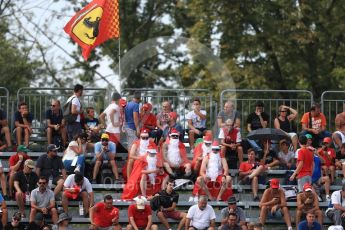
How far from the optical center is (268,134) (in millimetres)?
31547

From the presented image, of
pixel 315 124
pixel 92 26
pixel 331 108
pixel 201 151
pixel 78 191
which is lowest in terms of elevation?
pixel 78 191

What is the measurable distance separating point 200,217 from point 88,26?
228 inches

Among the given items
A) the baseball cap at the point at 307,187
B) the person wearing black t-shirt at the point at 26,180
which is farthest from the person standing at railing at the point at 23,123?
the baseball cap at the point at 307,187

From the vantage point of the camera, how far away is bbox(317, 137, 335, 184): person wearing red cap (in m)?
31.7

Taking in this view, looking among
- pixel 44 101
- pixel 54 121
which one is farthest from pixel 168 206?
pixel 44 101

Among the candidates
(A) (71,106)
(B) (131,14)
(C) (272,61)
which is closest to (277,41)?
(C) (272,61)

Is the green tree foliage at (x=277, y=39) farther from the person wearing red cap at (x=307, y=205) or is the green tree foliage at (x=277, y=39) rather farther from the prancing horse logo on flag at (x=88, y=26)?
the person wearing red cap at (x=307, y=205)

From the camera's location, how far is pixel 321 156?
31.9 metres

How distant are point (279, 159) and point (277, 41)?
13.3m

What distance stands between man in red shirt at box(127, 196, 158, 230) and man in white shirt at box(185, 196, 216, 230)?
2.29ft

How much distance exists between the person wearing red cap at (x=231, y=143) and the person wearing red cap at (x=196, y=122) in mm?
883

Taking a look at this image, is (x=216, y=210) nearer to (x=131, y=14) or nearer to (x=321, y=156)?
(x=321, y=156)

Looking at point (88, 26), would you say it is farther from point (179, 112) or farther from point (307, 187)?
point (307, 187)

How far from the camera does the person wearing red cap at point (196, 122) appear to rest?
3269 cm
